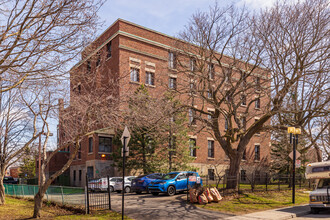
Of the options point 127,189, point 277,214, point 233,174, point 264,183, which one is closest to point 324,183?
point 277,214

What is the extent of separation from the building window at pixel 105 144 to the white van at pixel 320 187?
22738 millimetres

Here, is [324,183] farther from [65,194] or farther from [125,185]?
[125,185]

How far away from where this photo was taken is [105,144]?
116 ft

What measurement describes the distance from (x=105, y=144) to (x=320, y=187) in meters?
23.6

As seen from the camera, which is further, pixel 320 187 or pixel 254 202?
pixel 254 202

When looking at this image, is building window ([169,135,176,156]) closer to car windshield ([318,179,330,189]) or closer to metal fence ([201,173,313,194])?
metal fence ([201,173,313,194])

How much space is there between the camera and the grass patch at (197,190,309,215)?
1703cm

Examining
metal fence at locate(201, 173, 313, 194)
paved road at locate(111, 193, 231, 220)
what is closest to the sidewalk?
paved road at locate(111, 193, 231, 220)

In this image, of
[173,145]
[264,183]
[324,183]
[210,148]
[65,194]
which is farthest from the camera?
[210,148]

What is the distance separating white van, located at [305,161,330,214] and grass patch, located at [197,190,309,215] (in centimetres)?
255

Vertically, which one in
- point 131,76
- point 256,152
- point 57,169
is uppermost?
point 131,76

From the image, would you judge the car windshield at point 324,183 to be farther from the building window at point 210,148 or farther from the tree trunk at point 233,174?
the building window at point 210,148

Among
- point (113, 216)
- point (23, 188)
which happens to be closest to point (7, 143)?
point (23, 188)

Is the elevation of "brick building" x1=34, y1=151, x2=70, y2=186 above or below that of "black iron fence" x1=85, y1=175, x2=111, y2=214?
below
